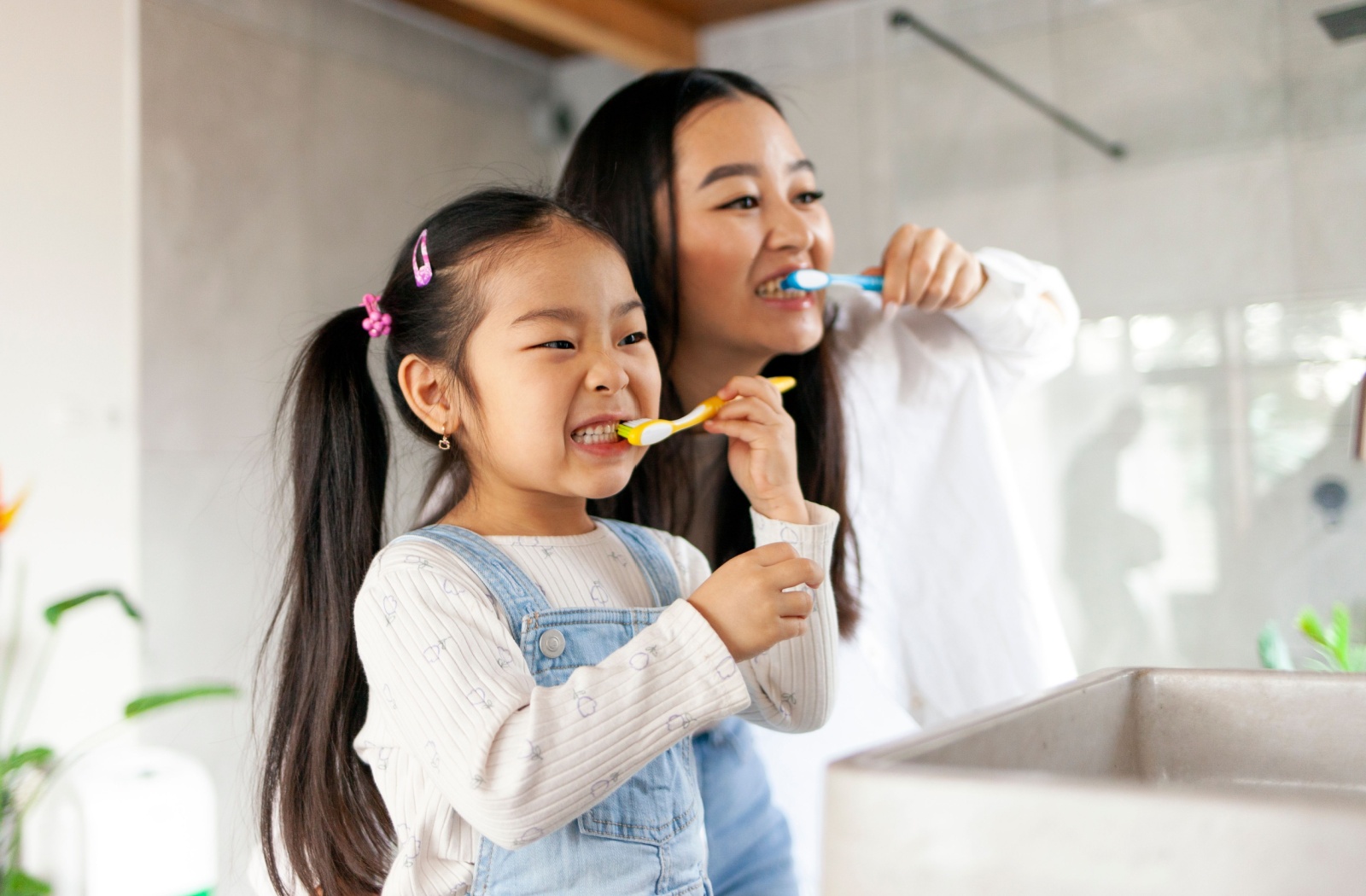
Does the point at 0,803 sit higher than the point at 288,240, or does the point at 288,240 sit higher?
the point at 288,240

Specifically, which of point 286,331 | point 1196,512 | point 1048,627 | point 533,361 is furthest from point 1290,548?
point 286,331

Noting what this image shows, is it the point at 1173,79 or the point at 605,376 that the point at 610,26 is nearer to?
the point at 1173,79

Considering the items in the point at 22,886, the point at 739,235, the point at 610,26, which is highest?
the point at 610,26

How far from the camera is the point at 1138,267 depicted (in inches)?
77.4

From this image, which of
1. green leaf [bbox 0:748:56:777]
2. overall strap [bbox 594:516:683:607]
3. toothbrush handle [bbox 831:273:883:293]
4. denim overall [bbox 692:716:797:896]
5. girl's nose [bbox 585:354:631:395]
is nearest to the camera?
girl's nose [bbox 585:354:631:395]

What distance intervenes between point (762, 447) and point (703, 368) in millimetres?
299

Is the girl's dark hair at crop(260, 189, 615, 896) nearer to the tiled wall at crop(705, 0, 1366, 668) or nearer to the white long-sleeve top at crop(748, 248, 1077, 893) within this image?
the white long-sleeve top at crop(748, 248, 1077, 893)

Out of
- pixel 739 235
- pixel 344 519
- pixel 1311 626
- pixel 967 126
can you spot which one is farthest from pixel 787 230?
pixel 967 126

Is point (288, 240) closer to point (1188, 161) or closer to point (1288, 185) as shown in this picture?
point (1188, 161)

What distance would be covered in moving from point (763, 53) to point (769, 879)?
1905 mm

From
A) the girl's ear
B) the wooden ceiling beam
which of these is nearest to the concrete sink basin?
the girl's ear

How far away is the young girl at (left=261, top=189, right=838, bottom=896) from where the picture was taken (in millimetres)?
572

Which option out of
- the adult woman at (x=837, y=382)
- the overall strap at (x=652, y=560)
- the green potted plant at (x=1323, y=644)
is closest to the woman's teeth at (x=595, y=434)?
the overall strap at (x=652, y=560)

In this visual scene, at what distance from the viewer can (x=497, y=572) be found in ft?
2.16
